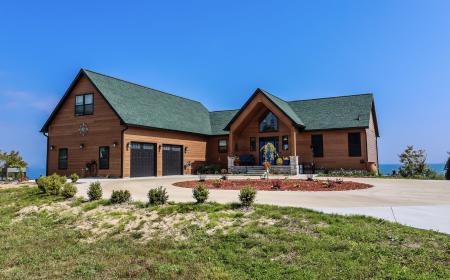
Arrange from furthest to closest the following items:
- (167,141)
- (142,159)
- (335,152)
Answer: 1. (167,141)
2. (335,152)
3. (142,159)

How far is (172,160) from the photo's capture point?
30.1 meters

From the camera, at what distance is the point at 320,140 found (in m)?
29.8

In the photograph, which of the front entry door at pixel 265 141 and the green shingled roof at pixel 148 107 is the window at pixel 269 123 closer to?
the front entry door at pixel 265 141

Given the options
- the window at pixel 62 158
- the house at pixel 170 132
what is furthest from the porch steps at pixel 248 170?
the window at pixel 62 158

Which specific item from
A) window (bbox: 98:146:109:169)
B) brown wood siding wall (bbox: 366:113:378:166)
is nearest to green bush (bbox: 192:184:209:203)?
window (bbox: 98:146:109:169)

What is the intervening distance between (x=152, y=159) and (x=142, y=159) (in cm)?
112

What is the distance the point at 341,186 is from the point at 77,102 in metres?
21.9

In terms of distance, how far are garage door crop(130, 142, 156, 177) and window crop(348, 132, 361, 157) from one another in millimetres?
16447

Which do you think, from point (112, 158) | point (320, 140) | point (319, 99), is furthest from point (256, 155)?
point (112, 158)

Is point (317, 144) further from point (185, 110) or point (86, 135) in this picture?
point (86, 135)

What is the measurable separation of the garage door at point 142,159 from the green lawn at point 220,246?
15930 millimetres

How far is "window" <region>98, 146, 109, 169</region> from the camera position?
26.0 metres

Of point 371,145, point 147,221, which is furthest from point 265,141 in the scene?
point 147,221

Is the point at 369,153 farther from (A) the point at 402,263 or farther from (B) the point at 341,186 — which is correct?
(A) the point at 402,263
